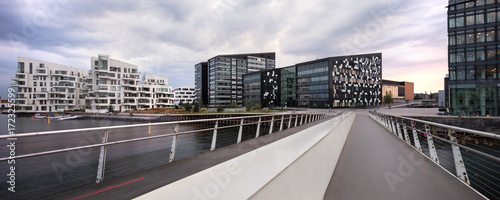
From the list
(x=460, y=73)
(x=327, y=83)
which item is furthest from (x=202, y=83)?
(x=460, y=73)

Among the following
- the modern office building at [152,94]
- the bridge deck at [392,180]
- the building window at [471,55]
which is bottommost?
the bridge deck at [392,180]

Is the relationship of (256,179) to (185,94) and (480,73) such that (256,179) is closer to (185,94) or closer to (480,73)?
(480,73)

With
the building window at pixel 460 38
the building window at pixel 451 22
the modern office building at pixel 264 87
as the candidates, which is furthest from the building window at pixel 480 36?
the modern office building at pixel 264 87

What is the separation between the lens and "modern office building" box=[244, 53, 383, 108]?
65.0 meters

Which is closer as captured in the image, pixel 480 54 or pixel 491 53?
pixel 491 53

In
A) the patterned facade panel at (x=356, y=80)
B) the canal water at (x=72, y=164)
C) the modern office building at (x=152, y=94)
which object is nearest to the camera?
the canal water at (x=72, y=164)

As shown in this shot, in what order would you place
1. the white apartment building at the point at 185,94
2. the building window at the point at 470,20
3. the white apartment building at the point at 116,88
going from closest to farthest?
1. the building window at the point at 470,20
2. the white apartment building at the point at 116,88
3. the white apartment building at the point at 185,94

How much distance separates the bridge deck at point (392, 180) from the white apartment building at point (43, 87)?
89.7 metres

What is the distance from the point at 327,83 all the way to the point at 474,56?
3306cm

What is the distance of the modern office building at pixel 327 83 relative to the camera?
6500 centimetres

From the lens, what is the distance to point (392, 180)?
3.99 meters

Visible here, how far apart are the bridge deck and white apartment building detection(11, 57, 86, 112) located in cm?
8969

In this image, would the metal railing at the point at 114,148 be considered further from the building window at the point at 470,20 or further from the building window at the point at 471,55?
the building window at the point at 470,20

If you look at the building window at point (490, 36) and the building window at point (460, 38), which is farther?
the building window at point (460, 38)
